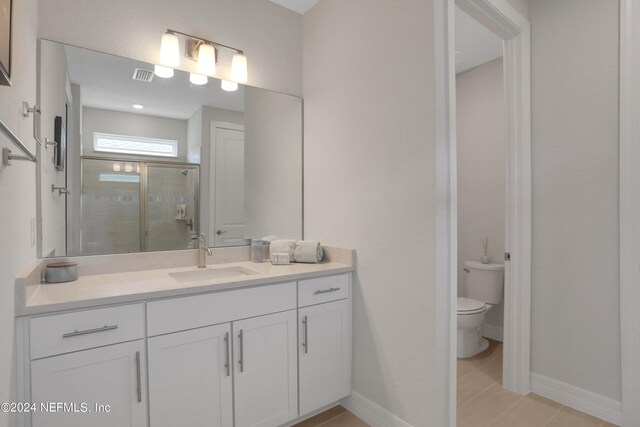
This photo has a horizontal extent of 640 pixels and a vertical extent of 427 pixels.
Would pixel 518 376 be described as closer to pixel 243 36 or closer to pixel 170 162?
pixel 170 162

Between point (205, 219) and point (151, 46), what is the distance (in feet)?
3.45

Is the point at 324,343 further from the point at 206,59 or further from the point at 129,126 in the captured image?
the point at 206,59

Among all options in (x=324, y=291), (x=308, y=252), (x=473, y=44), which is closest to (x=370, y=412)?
(x=324, y=291)

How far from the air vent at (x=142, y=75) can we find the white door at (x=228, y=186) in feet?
1.41

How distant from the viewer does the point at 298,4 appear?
2332mm

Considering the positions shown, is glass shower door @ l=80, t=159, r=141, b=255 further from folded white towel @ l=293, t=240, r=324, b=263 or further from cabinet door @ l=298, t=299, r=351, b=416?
cabinet door @ l=298, t=299, r=351, b=416

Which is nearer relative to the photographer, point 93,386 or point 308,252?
point 93,386

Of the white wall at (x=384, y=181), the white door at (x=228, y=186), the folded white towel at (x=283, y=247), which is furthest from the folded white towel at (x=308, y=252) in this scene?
the white door at (x=228, y=186)

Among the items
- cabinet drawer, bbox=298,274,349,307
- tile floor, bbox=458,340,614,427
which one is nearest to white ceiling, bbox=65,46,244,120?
cabinet drawer, bbox=298,274,349,307

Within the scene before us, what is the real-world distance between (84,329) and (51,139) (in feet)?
3.14

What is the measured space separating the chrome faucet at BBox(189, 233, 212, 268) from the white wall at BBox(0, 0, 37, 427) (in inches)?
29.7

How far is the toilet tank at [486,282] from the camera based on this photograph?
2.93 meters

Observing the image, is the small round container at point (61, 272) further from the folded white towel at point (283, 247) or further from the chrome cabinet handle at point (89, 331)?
the folded white towel at point (283, 247)

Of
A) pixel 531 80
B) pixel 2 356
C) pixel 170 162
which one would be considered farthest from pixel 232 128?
pixel 531 80
